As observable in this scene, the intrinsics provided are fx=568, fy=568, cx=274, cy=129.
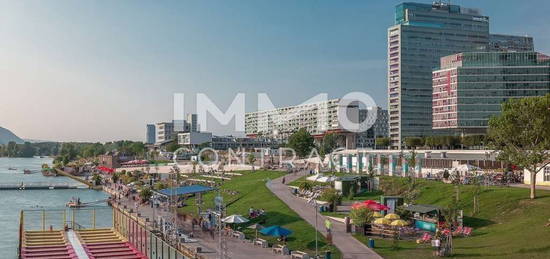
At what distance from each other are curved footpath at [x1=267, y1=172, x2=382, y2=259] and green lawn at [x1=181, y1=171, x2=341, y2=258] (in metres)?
0.67

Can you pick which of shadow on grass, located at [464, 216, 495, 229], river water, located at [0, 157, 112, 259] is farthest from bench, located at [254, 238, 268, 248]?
river water, located at [0, 157, 112, 259]

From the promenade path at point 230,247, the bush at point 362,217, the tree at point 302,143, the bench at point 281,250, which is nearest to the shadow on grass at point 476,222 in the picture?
the bush at point 362,217

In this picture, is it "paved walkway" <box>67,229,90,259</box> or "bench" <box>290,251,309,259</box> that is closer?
"bench" <box>290,251,309,259</box>

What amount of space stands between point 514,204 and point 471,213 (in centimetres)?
329

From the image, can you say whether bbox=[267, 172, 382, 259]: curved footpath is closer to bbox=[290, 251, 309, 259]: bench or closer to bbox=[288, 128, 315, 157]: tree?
bbox=[290, 251, 309, 259]: bench

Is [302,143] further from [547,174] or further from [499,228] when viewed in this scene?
[499,228]

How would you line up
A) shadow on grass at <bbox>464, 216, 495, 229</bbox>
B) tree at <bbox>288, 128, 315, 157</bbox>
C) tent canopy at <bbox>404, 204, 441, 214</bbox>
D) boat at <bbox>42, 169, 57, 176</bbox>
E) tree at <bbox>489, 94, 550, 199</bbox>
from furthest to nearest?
boat at <bbox>42, 169, 57, 176</bbox> → tree at <bbox>288, 128, 315, 157</bbox> → tree at <bbox>489, 94, 550, 199</bbox> → tent canopy at <bbox>404, 204, 441, 214</bbox> → shadow on grass at <bbox>464, 216, 495, 229</bbox>

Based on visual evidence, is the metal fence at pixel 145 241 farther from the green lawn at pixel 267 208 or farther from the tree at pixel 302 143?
the tree at pixel 302 143

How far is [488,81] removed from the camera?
147125 mm

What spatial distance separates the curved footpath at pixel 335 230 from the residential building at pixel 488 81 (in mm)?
90923

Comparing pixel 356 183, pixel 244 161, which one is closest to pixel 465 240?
pixel 356 183

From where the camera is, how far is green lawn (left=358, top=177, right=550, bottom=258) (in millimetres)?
32062

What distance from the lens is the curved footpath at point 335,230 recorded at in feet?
117

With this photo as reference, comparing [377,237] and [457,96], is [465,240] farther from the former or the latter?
[457,96]
